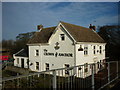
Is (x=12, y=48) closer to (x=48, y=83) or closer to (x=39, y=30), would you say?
(x=39, y=30)

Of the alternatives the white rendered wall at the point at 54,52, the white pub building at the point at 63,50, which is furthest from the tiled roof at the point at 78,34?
the white rendered wall at the point at 54,52

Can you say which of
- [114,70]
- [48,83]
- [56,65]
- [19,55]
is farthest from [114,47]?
[48,83]

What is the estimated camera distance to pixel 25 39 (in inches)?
1109

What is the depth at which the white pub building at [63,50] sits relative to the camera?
10.0m

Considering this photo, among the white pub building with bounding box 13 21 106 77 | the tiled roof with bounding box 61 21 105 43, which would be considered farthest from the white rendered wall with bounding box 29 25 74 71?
the tiled roof with bounding box 61 21 105 43

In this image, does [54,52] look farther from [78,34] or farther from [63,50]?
[78,34]

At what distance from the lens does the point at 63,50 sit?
10.6 m

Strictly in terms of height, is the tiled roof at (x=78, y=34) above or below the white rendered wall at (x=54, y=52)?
above

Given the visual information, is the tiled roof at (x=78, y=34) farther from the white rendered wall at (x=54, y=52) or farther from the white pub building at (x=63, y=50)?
the white rendered wall at (x=54, y=52)

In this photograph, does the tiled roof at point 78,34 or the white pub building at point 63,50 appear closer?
the white pub building at point 63,50

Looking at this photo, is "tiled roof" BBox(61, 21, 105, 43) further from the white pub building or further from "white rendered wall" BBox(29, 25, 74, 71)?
"white rendered wall" BBox(29, 25, 74, 71)

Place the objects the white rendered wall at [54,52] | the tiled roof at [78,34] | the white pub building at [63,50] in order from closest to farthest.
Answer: the white pub building at [63,50] → the white rendered wall at [54,52] → the tiled roof at [78,34]

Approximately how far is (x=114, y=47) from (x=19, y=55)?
14.0 m

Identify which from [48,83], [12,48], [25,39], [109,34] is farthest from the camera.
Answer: [25,39]
